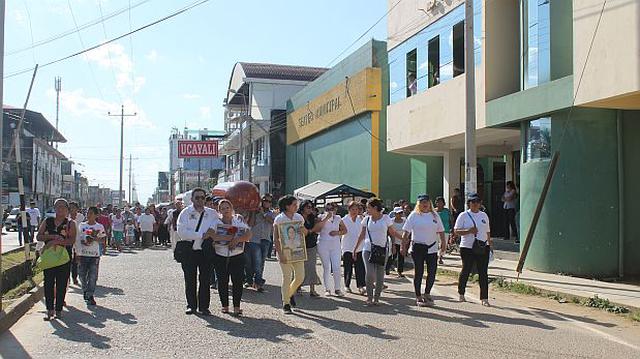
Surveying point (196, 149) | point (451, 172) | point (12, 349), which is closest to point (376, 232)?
point (12, 349)

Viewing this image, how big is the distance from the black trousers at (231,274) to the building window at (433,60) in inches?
486

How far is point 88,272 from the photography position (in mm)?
10781

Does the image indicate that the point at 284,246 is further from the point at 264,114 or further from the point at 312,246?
the point at 264,114

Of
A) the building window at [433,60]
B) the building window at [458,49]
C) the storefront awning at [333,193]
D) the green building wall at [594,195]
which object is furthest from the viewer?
the storefront awning at [333,193]

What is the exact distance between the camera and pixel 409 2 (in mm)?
21891

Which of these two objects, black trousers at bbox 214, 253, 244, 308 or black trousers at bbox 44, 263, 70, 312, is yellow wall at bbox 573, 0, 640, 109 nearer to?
black trousers at bbox 214, 253, 244, 308

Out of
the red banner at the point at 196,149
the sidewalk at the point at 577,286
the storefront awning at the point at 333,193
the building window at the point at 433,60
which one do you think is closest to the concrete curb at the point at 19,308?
the sidewalk at the point at 577,286

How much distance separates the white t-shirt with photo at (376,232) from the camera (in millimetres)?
10281

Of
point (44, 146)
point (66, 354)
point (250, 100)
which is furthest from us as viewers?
point (44, 146)

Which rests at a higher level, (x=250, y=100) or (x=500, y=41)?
(x=250, y=100)

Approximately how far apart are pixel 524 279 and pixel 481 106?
5.45 meters

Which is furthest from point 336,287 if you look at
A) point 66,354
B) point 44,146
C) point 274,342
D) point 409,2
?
point 44,146

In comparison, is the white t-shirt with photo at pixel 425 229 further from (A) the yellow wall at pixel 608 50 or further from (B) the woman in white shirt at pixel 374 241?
(A) the yellow wall at pixel 608 50

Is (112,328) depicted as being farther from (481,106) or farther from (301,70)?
(301,70)
